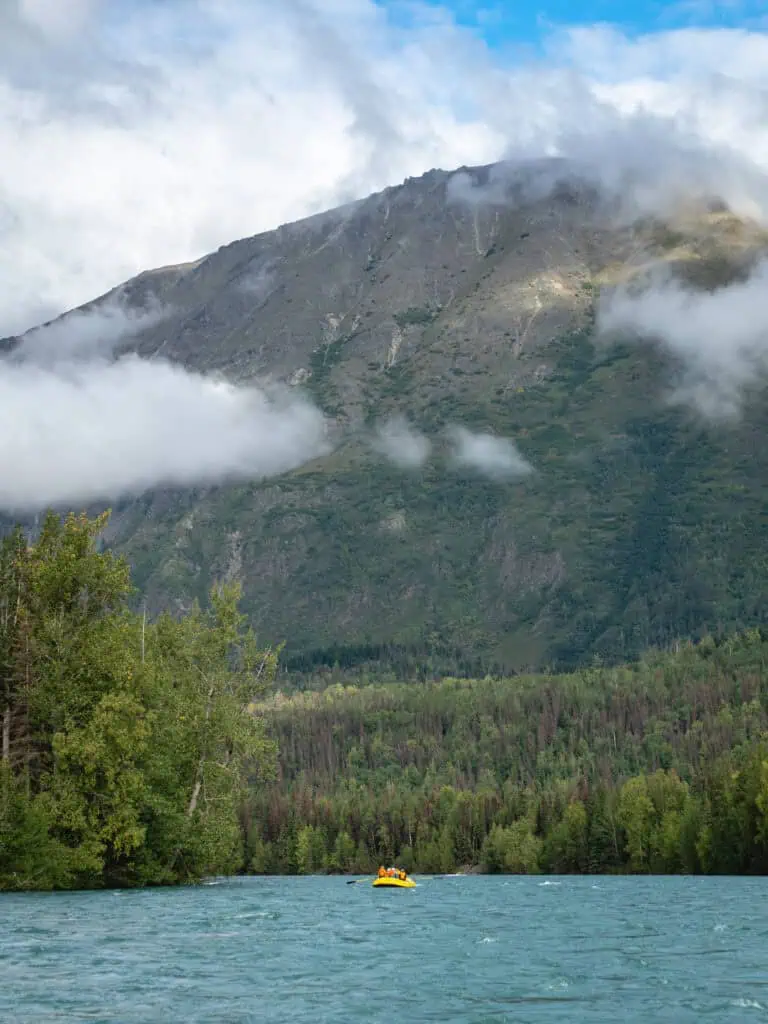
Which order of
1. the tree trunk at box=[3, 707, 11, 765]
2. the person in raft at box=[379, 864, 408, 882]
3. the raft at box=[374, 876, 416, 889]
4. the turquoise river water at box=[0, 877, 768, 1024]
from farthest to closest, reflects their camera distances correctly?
the person in raft at box=[379, 864, 408, 882] < the raft at box=[374, 876, 416, 889] < the tree trunk at box=[3, 707, 11, 765] < the turquoise river water at box=[0, 877, 768, 1024]

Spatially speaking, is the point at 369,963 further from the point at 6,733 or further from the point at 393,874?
the point at 393,874

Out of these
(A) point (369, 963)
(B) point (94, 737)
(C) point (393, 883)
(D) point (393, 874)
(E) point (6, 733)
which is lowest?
(A) point (369, 963)

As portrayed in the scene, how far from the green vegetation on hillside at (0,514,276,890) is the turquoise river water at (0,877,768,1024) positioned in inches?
149

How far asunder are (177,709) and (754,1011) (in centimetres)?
6555

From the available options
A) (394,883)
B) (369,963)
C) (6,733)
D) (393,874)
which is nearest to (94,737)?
(6,733)

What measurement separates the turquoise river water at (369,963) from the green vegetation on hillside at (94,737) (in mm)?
3775

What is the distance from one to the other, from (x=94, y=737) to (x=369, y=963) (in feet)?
115

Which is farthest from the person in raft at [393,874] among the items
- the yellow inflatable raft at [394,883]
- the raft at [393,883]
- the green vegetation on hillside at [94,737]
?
the green vegetation on hillside at [94,737]

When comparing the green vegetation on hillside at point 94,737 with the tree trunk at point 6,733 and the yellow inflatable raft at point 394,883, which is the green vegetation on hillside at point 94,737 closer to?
the tree trunk at point 6,733

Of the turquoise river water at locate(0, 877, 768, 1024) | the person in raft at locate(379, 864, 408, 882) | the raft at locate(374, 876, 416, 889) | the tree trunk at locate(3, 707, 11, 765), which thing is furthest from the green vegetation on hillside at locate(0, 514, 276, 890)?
the person in raft at locate(379, 864, 408, 882)

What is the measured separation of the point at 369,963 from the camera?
2510 inches

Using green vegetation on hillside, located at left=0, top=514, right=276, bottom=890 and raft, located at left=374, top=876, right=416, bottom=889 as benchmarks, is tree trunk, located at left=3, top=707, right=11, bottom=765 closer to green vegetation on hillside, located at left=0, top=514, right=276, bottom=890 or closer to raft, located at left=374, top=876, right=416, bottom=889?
green vegetation on hillside, located at left=0, top=514, right=276, bottom=890

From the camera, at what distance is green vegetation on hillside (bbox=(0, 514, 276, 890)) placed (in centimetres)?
9306

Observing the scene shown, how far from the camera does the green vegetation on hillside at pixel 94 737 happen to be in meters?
93.1
